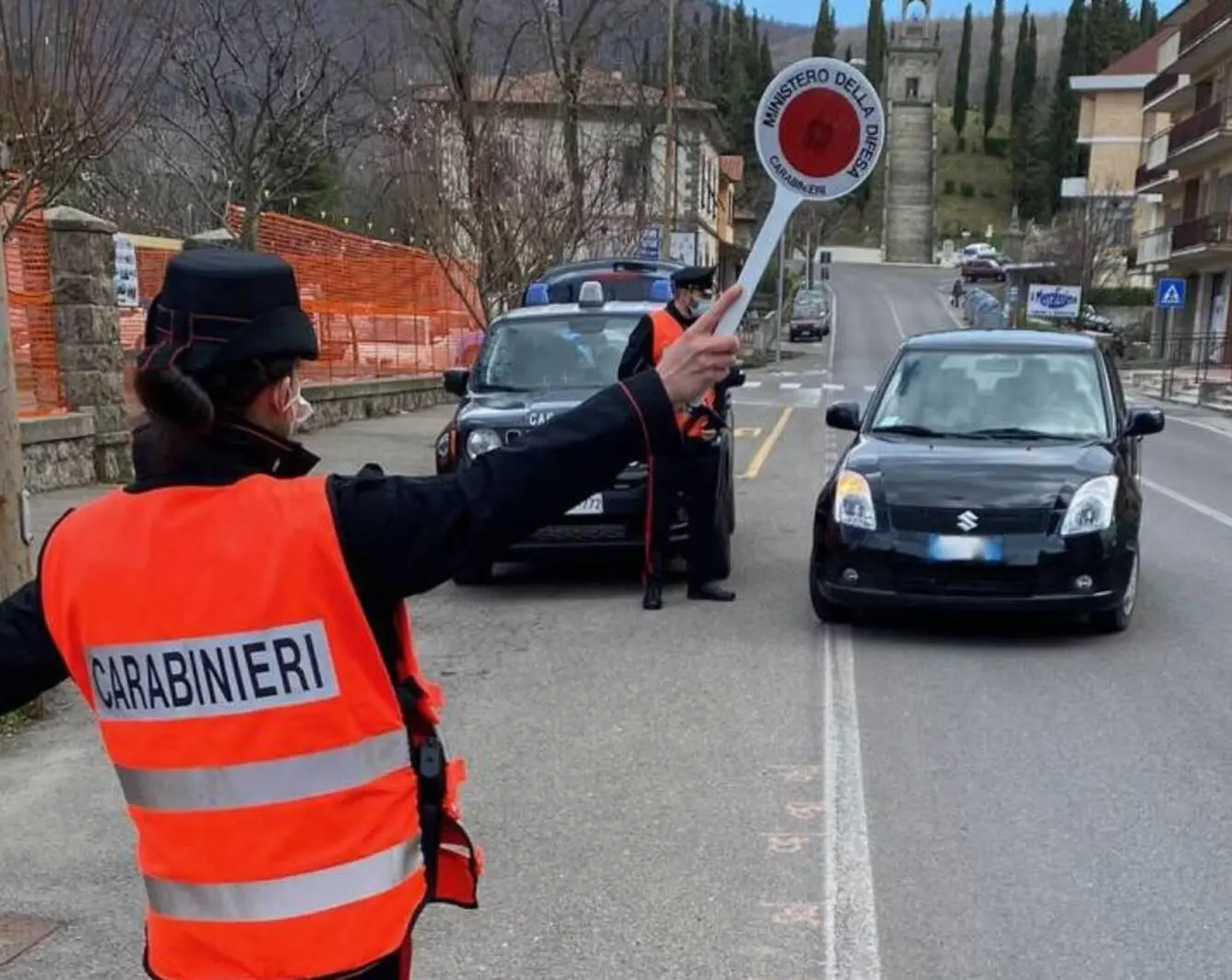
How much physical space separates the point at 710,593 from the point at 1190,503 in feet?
22.4

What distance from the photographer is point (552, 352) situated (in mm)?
9773

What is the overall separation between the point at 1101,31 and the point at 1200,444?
97.2m

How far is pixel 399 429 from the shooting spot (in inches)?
775

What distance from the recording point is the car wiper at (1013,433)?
780 cm

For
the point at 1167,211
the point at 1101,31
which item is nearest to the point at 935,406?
the point at 1167,211

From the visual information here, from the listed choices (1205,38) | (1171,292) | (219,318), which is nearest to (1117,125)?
(1205,38)

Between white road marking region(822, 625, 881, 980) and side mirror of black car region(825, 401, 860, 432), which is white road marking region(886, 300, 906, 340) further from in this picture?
white road marking region(822, 625, 881, 980)

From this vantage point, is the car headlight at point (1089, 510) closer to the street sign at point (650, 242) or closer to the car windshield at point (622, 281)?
the car windshield at point (622, 281)

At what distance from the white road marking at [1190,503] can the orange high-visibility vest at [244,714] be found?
1099cm

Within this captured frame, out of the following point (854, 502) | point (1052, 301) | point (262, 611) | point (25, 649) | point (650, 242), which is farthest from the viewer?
point (1052, 301)

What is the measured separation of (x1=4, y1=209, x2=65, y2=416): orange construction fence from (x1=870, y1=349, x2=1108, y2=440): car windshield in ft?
25.8

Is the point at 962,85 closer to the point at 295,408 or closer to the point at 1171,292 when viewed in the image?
the point at 1171,292

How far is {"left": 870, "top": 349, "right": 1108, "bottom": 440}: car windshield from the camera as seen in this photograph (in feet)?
26.1

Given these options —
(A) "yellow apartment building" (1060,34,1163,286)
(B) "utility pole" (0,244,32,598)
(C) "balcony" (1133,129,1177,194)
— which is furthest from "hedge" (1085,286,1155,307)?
(B) "utility pole" (0,244,32,598)
